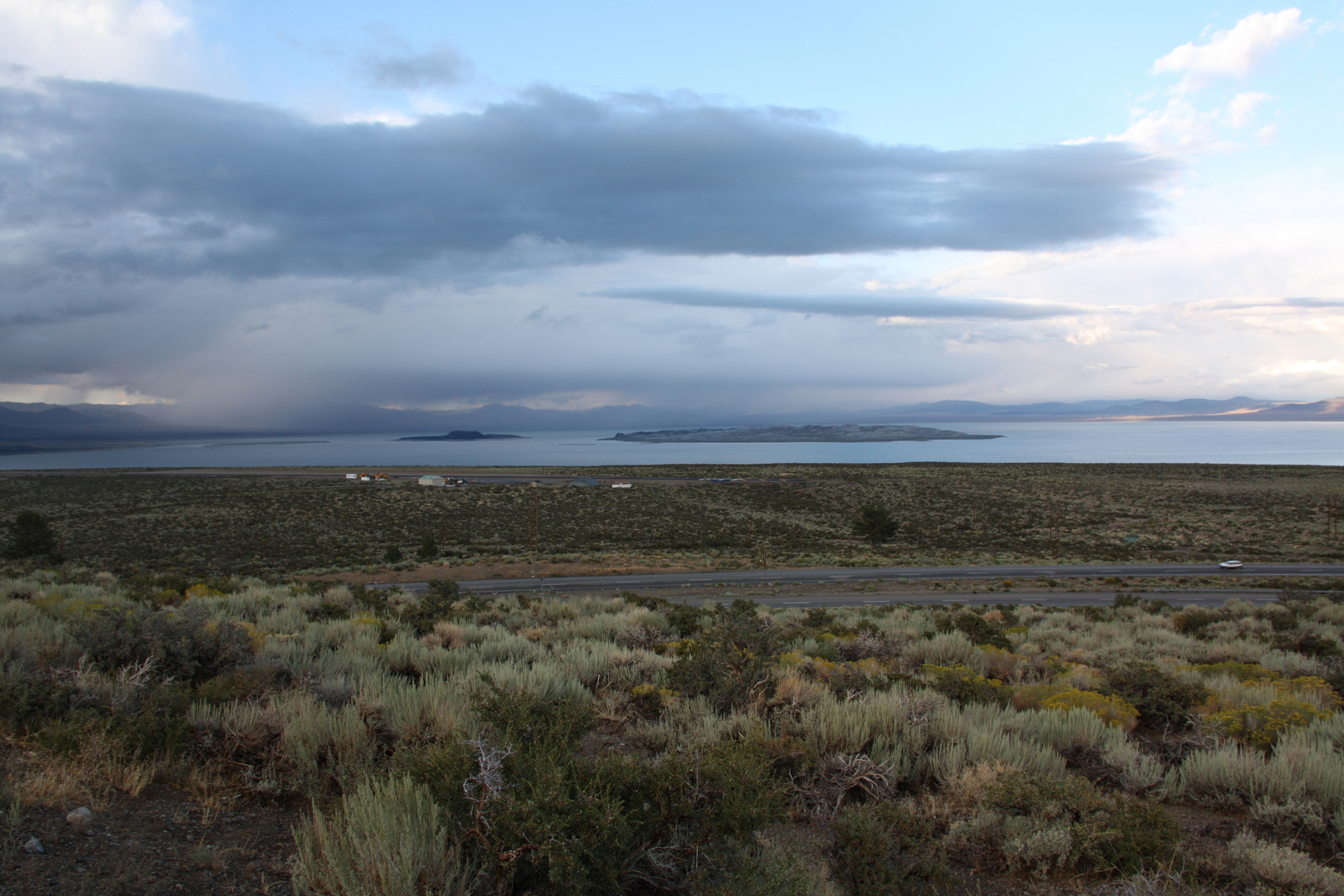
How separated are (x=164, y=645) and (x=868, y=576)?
95.4 feet

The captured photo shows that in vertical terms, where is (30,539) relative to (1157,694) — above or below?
below

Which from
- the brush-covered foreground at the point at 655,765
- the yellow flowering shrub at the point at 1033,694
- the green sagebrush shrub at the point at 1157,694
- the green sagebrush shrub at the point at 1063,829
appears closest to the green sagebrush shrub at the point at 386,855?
the brush-covered foreground at the point at 655,765

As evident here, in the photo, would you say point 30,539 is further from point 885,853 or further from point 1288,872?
point 1288,872

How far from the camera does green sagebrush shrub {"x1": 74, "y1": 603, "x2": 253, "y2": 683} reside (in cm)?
596

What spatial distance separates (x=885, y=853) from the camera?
3.55m

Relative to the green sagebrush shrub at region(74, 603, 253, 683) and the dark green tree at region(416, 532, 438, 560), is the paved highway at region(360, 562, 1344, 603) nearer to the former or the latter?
the dark green tree at region(416, 532, 438, 560)

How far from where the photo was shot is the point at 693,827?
346 centimetres

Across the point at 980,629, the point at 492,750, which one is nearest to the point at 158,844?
the point at 492,750

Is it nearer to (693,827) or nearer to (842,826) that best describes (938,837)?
(842,826)

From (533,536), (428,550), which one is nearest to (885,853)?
(428,550)

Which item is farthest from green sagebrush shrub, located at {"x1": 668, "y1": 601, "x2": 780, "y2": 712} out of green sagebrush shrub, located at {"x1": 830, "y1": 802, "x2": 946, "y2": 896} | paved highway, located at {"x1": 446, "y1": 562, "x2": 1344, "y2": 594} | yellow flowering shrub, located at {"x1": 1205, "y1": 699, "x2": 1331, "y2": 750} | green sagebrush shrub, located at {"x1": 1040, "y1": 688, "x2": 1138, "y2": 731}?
paved highway, located at {"x1": 446, "y1": 562, "x2": 1344, "y2": 594}

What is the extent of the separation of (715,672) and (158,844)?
13.9ft

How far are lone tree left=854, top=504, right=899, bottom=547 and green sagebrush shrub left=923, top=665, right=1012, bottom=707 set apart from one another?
130ft

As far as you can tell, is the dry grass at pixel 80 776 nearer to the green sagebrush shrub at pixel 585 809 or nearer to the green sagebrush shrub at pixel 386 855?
the green sagebrush shrub at pixel 386 855
